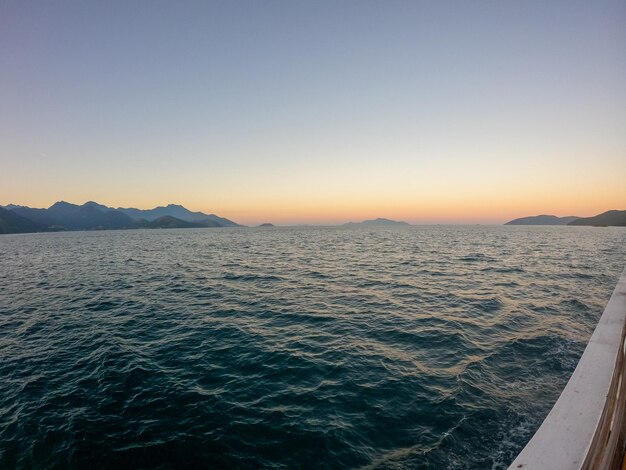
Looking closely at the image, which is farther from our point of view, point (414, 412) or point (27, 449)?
point (414, 412)

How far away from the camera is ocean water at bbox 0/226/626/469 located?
862cm

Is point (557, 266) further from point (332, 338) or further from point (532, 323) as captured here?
point (332, 338)

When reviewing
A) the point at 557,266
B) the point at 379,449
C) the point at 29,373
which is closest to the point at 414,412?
the point at 379,449

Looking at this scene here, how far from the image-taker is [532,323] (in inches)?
711

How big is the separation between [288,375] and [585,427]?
387 inches

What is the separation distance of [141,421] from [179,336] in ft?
25.5

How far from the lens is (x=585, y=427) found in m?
5.95

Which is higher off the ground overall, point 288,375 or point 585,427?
point 585,427

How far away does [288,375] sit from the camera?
499 inches

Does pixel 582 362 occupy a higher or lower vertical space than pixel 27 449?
higher

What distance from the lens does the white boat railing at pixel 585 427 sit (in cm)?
439

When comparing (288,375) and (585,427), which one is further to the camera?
(288,375)

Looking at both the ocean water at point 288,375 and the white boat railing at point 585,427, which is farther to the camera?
the ocean water at point 288,375

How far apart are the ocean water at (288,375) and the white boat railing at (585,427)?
8.43 feet
